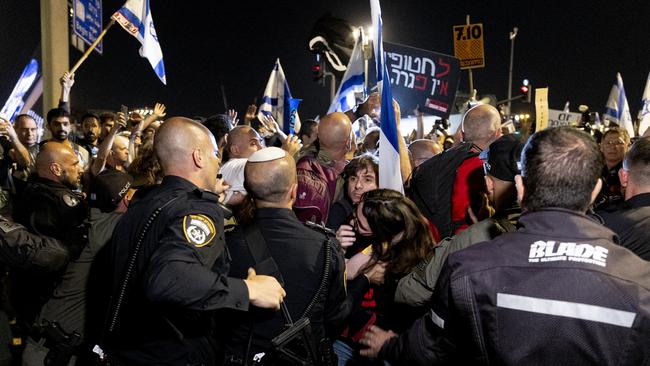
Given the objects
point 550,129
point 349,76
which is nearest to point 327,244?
point 550,129

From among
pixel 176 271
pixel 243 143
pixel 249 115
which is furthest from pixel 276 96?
pixel 176 271

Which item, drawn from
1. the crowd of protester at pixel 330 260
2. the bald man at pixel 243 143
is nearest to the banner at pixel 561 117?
the bald man at pixel 243 143

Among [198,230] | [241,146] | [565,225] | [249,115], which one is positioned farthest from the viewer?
[249,115]

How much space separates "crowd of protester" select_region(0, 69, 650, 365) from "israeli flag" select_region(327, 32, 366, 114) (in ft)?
8.72

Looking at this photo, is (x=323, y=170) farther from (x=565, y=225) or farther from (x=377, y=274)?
(x=565, y=225)

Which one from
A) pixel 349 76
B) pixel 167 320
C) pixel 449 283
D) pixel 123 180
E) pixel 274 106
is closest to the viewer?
pixel 449 283

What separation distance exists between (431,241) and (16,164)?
5.92 metres

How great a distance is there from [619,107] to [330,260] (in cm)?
1345

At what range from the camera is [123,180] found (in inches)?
166

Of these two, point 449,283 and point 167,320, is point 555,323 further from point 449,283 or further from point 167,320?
point 167,320

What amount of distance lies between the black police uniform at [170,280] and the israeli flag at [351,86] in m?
5.27

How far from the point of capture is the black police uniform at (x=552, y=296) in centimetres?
195

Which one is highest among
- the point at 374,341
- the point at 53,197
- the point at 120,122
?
the point at 120,122

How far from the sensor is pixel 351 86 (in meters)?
8.05
